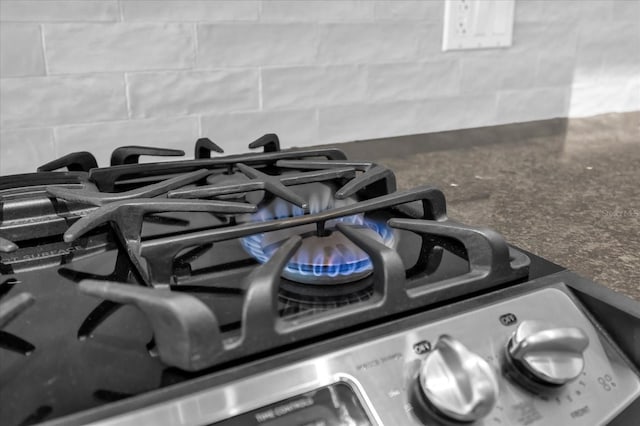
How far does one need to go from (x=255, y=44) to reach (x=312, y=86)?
0.15 m

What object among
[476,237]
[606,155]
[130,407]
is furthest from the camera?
[606,155]

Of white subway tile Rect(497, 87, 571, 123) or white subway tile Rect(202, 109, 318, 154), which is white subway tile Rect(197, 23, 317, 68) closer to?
white subway tile Rect(202, 109, 318, 154)

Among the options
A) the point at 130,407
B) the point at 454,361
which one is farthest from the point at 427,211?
the point at 130,407

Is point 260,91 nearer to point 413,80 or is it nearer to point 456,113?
point 413,80

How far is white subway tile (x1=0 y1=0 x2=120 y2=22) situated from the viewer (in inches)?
32.8

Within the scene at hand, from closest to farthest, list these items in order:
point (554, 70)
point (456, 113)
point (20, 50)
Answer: point (20, 50), point (456, 113), point (554, 70)

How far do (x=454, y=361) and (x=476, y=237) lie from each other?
5.7 inches

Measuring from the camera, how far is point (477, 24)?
126cm

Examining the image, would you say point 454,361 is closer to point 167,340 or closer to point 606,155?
point 167,340

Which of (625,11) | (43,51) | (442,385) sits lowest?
(442,385)

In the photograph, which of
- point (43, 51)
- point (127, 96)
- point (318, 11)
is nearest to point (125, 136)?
point (127, 96)

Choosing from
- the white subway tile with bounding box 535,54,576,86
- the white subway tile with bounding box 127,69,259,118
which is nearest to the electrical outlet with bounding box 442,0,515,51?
the white subway tile with bounding box 535,54,576,86

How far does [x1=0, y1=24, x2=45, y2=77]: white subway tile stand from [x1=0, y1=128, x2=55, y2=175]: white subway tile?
92 mm

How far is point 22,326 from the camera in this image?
394mm
